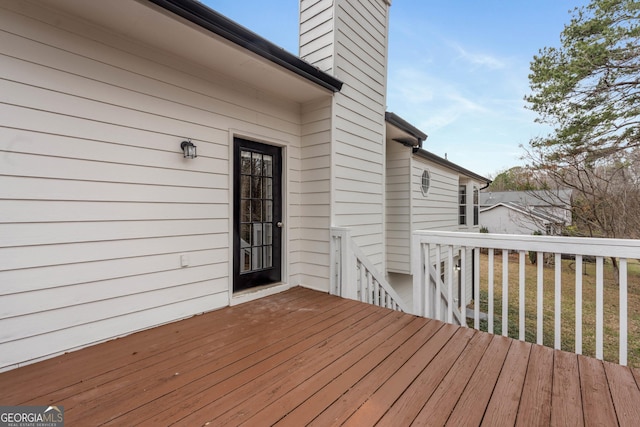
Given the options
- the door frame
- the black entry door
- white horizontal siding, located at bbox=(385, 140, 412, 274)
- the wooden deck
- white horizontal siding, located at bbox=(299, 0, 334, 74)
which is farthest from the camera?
white horizontal siding, located at bbox=(385, 140, 412, 274)

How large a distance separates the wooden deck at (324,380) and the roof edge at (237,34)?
2.56 metres

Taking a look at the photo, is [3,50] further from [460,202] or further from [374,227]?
[460,202]

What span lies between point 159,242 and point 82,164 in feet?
2.77

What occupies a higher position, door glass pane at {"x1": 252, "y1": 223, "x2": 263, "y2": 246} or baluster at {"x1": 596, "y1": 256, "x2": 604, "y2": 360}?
door glass pane at {"x1": 252, "y1": 223, "x2": 263, "y2": 246}

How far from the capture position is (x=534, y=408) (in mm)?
1449

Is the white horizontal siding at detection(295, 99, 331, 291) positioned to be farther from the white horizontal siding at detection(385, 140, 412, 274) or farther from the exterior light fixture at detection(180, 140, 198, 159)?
the white horizontal siding at detection(385, 140, 412, 274)

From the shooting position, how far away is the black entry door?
10.3 feet

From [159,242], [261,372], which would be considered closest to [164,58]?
[159,242]

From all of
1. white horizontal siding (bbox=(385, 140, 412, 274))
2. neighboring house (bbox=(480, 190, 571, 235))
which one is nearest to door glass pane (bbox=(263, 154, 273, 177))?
white horizontal siding (bbox=(385, 140, 412, 274))

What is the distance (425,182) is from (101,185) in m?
6.52

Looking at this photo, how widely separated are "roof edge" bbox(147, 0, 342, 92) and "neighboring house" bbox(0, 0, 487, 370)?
0.4 inches

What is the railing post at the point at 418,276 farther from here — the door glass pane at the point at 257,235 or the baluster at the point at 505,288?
the door glass pane at the point at 257,235

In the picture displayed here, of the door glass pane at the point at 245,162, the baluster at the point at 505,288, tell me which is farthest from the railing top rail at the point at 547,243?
the door glass pane at the point at 245,162

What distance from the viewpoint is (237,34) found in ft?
7.72
